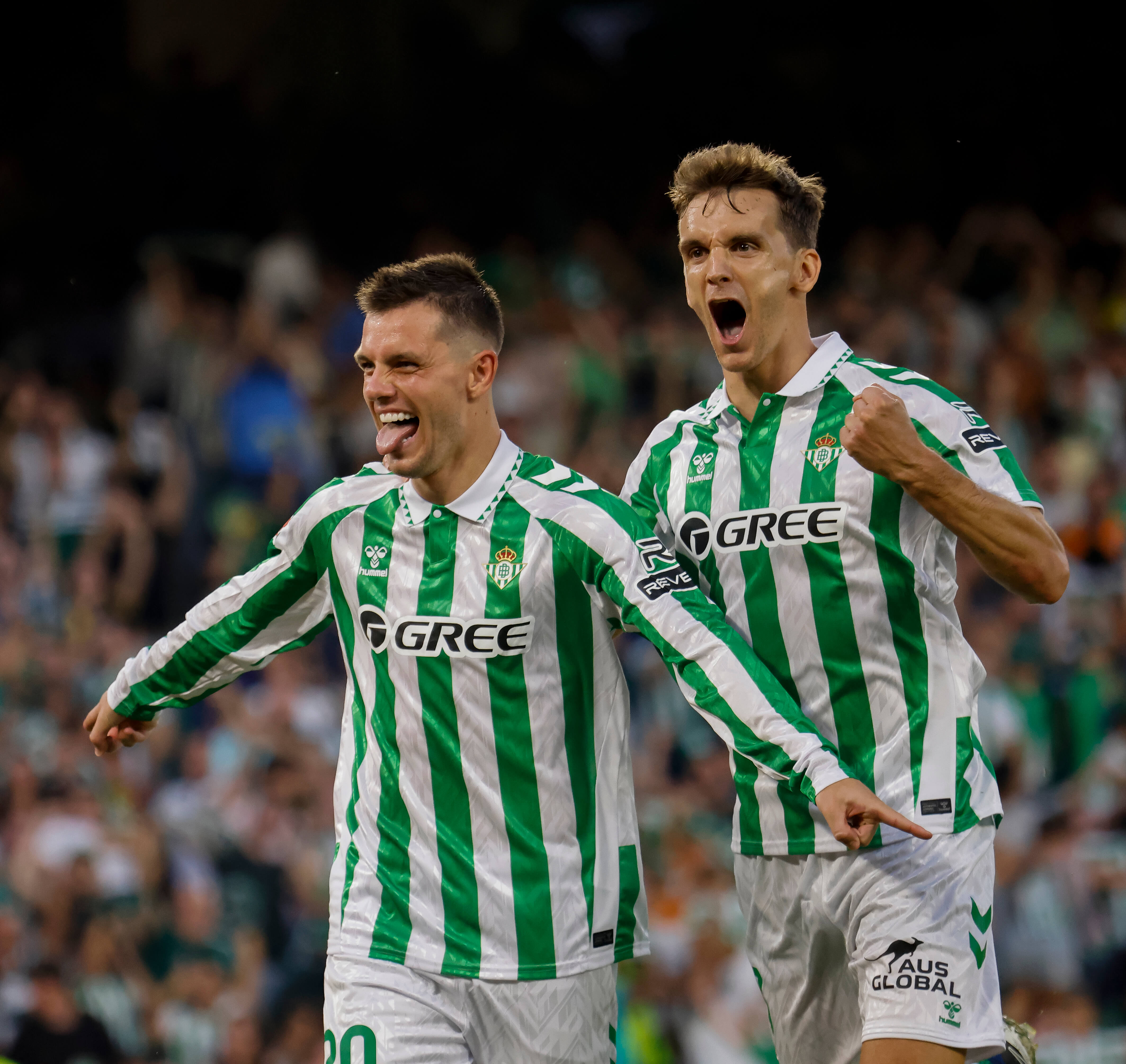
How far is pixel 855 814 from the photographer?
2.93 m

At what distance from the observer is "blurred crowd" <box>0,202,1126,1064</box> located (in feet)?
24.2

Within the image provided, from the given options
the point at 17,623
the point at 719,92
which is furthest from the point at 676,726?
the point at 719,92

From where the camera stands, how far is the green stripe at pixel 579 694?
337cm

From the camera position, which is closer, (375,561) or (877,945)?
(877,945)

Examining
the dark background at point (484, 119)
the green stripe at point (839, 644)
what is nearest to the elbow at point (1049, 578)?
the green stripe at point (839, 644)

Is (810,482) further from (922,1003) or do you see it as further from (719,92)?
(719,92)

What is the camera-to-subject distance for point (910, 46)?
10711mm

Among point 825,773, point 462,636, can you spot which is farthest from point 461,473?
point 825,773

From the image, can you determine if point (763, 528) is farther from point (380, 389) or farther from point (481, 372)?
point (380, 389)

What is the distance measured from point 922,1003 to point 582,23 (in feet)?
29.9

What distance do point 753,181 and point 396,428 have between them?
3.40 feet

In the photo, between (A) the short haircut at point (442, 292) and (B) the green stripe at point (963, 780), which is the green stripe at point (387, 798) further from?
(B) the green stripe at point (963, 780)

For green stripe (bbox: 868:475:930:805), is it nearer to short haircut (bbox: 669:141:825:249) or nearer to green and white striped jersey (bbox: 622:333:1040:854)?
green and white striped jersey (bbox: 622:333:1040:854)

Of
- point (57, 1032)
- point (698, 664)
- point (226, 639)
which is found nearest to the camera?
point (698, 664)
